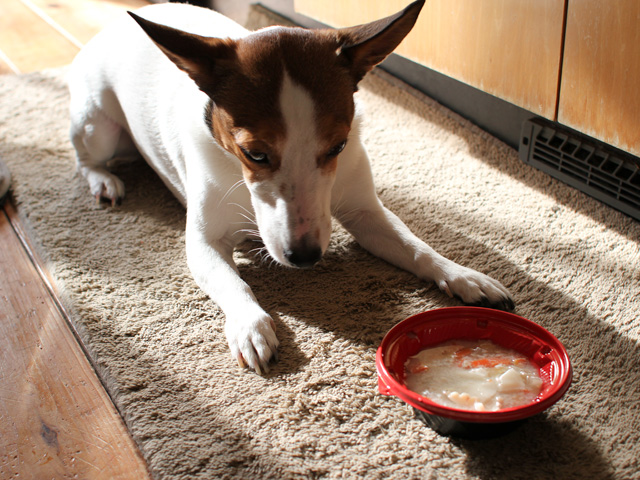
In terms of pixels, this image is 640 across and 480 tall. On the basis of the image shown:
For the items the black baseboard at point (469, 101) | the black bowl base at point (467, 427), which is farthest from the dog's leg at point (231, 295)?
the black baseboard at point (469, 101)

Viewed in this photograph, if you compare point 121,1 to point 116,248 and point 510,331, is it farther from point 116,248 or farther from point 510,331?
point 510,331

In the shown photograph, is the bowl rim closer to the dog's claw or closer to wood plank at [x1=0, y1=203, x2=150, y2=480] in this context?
the dog's claw

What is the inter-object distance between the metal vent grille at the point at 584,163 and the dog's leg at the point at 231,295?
134 cm

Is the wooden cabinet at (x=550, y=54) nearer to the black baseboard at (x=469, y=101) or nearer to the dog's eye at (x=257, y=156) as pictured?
the black baseboard at (x=469, y=101)

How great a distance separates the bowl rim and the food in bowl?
55mm

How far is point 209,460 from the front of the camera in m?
1.45

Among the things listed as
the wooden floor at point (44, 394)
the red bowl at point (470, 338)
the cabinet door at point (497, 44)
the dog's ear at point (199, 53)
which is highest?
the dog's ear at point (199, 53)

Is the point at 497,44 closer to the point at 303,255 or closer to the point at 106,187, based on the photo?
the point at 303,255

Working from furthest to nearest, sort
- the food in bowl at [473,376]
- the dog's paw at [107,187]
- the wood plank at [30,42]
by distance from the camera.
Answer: the wood plank at [30,42], the dog's paw at [107,187], the food in bowl at [473,376]

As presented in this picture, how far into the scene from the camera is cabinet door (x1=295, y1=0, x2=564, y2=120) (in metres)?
2.23

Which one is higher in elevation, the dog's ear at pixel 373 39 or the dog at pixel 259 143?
the dog's ear at pixel 373 39

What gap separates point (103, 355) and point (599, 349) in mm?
1402

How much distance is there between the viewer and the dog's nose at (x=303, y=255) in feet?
5.51

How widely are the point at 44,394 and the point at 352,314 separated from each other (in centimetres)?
91
